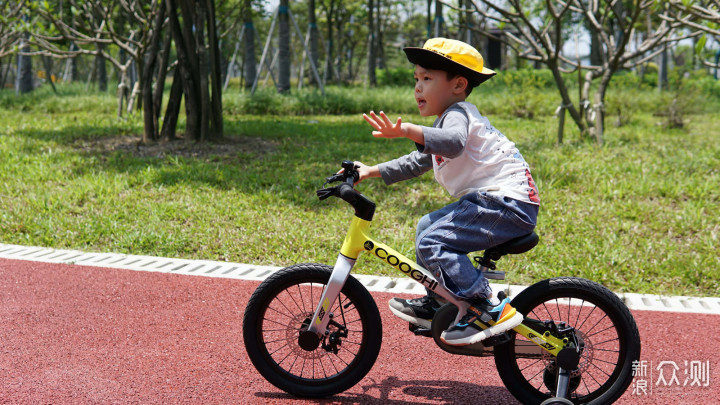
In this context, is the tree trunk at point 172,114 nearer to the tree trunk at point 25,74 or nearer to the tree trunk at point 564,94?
the tree trunk at point 564,94

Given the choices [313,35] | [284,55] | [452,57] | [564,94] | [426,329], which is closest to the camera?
[452,57]

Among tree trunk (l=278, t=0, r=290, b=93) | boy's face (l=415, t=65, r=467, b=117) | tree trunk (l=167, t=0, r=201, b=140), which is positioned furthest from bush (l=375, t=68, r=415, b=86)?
boy's face (l=415, t=65, r=467, b=117)

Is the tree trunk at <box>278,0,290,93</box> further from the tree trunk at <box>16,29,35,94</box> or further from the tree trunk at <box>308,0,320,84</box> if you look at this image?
the tree trunk at <box>16,29,35,94</box>

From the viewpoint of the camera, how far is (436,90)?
2881 millimetres

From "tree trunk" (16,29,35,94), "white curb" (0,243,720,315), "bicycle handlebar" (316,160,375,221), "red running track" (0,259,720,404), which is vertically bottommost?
"red running track" (0,259,720,404)

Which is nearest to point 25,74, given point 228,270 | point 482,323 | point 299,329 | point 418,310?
point 228,270

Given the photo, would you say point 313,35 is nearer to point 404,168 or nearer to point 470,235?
point 404,168

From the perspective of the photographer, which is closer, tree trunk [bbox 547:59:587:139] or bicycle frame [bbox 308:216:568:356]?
bicycle frame [bbox 308:216:568:356]

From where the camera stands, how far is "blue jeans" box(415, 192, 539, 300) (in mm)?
2793

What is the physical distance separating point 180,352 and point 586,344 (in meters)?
2.12

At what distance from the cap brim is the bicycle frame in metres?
0.74

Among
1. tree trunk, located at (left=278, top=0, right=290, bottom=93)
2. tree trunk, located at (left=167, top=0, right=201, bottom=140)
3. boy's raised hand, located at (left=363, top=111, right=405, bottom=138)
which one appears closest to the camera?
boy's raised hand, located at (left=363, top=111, right=405, bottom=138)

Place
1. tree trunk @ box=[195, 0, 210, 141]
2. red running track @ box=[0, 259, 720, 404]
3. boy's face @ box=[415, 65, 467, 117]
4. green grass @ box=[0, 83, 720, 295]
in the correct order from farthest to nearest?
1. tree trunk @ box=[195, 0, 210, 141]
2. green grass @ box=[0, 83, 720, 295]
3. red running track @ box=[0, 259, 720, 404]
4. boy's face @ box=[415, 65, 467, 117]

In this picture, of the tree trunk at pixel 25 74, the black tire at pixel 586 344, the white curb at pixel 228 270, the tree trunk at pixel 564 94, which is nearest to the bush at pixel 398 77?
the tree trunk at pixel 25 74
